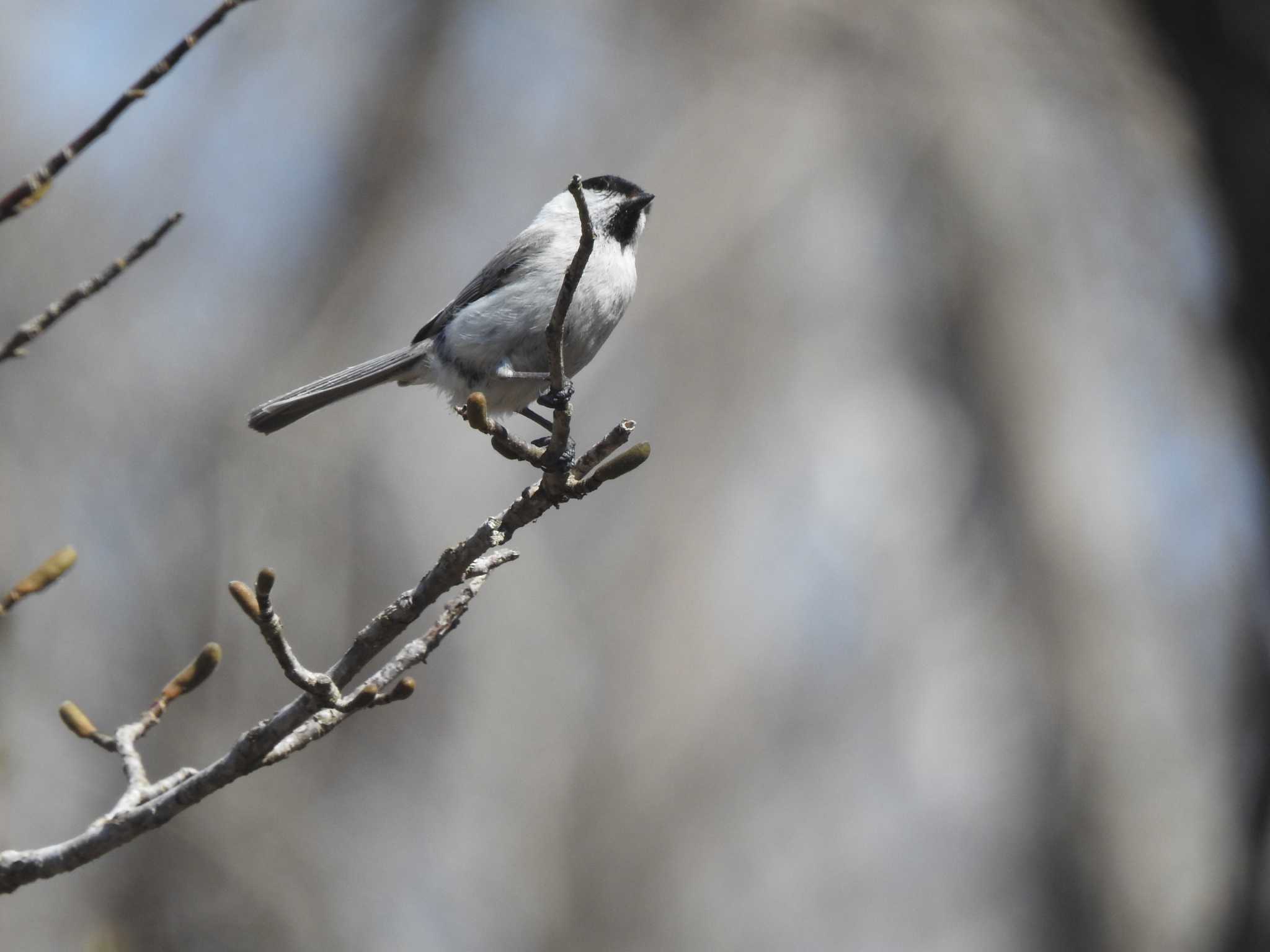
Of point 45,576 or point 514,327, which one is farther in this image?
point 514,327

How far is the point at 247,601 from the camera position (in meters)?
1.49

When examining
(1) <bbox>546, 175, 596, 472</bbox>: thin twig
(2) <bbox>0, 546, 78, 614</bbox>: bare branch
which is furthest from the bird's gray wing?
(2) <bbox>0, 546, 78, 614</bbox>: bare branch

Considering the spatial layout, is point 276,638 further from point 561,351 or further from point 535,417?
point 535,417

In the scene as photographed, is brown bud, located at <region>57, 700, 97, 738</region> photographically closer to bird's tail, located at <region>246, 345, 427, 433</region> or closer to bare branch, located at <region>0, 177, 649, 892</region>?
bare branch, located at <region>0, 177, 649, 892</region>

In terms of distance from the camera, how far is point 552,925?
7980mm

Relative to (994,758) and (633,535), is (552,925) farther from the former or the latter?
(994,758)

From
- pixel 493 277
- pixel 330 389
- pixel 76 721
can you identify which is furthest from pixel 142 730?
pixel 493 277

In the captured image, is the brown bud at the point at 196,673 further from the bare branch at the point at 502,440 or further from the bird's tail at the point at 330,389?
the bird's tail at the point at 330,389

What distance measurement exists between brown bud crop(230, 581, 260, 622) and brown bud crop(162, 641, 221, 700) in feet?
0.65

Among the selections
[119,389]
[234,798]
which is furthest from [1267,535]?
[119,389]

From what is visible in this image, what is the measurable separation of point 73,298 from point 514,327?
156 cm

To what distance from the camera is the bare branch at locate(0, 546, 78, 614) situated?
4.49ft

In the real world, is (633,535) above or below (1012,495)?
below

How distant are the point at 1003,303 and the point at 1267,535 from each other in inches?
151
